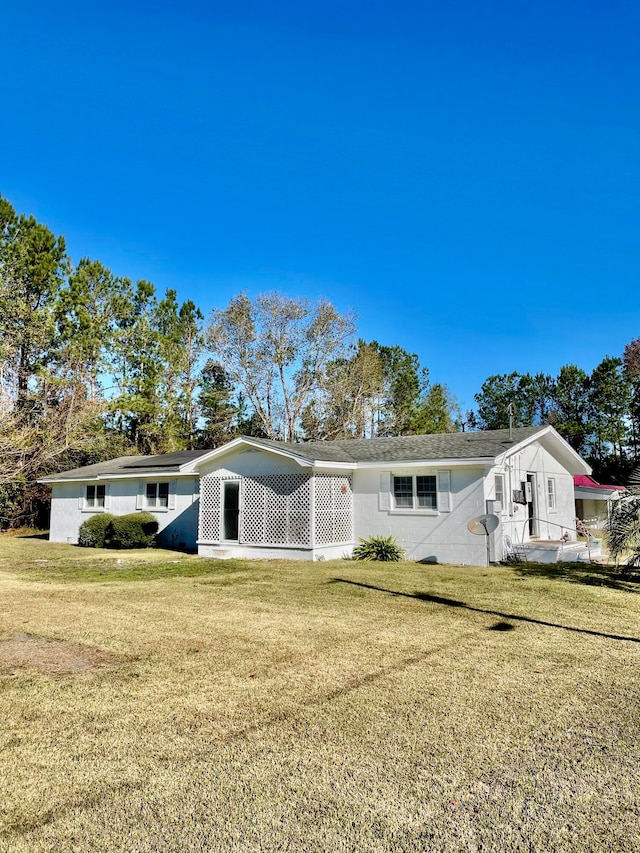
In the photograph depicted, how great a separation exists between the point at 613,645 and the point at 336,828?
17.1 ft

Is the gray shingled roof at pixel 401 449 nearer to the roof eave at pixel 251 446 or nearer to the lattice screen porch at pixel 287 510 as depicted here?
the roof eave at pixel 251 446

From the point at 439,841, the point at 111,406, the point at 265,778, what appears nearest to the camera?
the point at 439,841

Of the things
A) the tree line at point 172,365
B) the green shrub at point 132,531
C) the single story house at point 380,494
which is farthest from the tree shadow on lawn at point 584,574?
the tree line at point 172,365

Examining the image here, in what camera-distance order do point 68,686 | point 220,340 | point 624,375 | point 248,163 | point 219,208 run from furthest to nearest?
point 624,375 → point 220,340 → point 219,208 → point 248,163 → point 68,686

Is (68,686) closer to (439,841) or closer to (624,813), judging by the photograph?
(439,841)

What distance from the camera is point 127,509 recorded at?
70.9 ft

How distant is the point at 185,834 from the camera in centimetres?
288

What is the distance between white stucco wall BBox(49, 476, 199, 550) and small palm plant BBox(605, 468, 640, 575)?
13.7m

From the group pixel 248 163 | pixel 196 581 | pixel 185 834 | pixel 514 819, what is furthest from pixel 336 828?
pixel 248 163

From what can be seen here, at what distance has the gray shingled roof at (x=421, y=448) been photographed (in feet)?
50.2

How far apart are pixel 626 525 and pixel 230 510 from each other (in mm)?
11549

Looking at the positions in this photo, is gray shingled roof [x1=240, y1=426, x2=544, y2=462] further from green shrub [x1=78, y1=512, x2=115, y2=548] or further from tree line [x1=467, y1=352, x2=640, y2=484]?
tree line [x1=467, y1=352, x2=640, y2=484]

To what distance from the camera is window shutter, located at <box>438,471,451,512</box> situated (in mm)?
15195

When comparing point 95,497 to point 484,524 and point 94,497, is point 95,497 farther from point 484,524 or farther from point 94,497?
point 484,524
